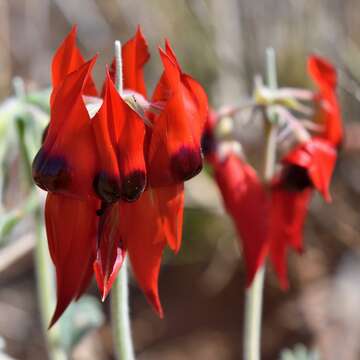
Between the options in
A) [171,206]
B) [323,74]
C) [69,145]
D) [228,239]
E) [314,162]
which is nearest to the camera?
[69,145]

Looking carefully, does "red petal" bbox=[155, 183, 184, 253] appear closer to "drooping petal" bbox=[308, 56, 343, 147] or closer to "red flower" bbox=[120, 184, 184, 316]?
"red flower" bbox=[120, 184, 184, 316]

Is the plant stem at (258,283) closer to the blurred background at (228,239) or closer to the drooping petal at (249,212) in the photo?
the drooping petal at (249,212)

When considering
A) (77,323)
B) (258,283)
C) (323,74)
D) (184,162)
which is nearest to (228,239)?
(77,323)

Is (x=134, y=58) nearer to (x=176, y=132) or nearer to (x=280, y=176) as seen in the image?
(x=176, y=132)

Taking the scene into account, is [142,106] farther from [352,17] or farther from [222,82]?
[352,17]

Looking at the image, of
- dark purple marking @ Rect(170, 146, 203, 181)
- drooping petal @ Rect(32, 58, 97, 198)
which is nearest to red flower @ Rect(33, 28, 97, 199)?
drooping petal @ Rect(32, 58, 97, 198)

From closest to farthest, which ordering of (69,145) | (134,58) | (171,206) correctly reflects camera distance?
(69,145)
(171,206)
(134,58)

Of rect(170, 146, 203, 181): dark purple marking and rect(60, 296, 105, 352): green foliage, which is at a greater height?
rect(170, 146, 203, 181): dark purple marking
